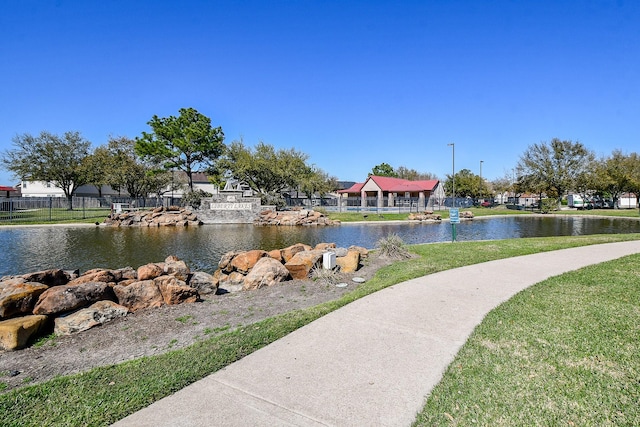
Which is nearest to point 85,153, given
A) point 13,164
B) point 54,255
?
point 13,164

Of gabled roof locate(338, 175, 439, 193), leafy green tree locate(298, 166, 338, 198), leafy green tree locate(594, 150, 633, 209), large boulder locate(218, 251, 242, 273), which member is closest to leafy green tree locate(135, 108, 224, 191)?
leafy green tree locate(298, 166, 338, 198)

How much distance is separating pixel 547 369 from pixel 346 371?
2.04 metres

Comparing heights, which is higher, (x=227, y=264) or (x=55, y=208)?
(x=55, y=208)

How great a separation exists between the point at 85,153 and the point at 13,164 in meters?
7.69

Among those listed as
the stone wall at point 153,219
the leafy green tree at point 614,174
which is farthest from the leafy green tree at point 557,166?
the stone wall at point 153,219

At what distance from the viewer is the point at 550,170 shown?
169ft

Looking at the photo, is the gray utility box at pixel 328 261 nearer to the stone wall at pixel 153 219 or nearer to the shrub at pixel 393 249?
the shrub at pixel 393 249

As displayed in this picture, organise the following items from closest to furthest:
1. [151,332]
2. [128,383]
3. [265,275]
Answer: [128,383]
[151,332]
[265,275]

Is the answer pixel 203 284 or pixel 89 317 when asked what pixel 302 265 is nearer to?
pixel 203 284

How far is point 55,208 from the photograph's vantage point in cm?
4403

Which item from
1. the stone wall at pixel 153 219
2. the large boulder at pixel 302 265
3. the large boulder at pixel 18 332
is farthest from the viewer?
the stone wall at pixel 153 219

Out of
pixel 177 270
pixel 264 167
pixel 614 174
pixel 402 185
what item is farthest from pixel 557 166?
pixel 177 270

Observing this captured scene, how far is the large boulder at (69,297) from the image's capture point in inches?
220

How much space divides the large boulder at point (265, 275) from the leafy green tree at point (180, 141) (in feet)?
127
